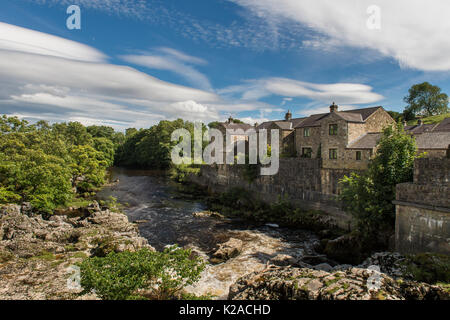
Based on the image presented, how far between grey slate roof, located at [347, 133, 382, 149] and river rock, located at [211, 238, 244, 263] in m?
12.1

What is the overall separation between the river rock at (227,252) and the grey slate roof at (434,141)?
16.3 m

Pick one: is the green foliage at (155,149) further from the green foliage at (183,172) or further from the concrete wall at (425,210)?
the concrete wall at (425,210)

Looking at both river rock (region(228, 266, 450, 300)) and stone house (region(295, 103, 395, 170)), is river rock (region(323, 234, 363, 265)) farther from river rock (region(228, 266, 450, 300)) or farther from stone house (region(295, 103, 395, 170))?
river rock (region(228, 266, 450, 300))

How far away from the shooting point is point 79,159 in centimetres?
3127

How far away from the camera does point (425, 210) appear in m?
12.1

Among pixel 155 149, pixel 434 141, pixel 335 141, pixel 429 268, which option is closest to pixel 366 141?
pixel 335 141

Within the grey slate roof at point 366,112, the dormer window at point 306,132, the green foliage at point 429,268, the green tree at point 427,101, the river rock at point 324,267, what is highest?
the green tree at point 427,101

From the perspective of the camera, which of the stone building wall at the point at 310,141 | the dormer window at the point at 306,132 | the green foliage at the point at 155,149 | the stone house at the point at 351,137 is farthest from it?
the green foliage at the point at 155,149

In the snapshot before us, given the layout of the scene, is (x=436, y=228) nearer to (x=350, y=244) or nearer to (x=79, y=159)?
(x=350, y=244)

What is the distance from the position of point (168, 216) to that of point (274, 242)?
34.6 feet

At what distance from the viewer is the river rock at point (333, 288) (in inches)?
271

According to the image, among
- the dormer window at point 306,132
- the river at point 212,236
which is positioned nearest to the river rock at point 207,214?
the river at point 212,236

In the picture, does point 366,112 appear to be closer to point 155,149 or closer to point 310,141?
point 310,141

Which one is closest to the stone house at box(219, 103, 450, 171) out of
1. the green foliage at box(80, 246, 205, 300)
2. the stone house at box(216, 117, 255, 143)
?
the green foliage at box(80, 246, 205, 300)
